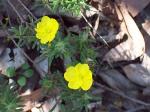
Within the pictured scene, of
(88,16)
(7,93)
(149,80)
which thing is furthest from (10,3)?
(149,80)

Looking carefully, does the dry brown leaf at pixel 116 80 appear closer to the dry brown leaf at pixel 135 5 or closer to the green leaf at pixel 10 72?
the dry brown leaf at pixel 135 5

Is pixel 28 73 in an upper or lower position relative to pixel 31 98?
upper

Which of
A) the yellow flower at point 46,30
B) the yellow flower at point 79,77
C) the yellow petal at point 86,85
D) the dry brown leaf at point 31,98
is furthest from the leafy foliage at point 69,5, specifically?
the dry brown leaf at point 31,98

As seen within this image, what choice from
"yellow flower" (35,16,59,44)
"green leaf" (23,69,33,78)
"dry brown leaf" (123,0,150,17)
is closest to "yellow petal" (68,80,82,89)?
"yellow flower" (35,16,59,44)

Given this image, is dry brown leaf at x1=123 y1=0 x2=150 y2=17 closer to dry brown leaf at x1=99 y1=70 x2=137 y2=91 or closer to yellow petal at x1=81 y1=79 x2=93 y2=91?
dry brown leaf at x1=99 y1=70 x2=137 y2=91

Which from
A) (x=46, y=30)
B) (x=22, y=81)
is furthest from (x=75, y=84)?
(x=22, y=81)

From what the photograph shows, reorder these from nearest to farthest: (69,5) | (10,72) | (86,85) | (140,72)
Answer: (86,85), (69,5), (140,72), (10,72)

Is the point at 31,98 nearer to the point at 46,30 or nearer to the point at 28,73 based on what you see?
the point at 28,73
